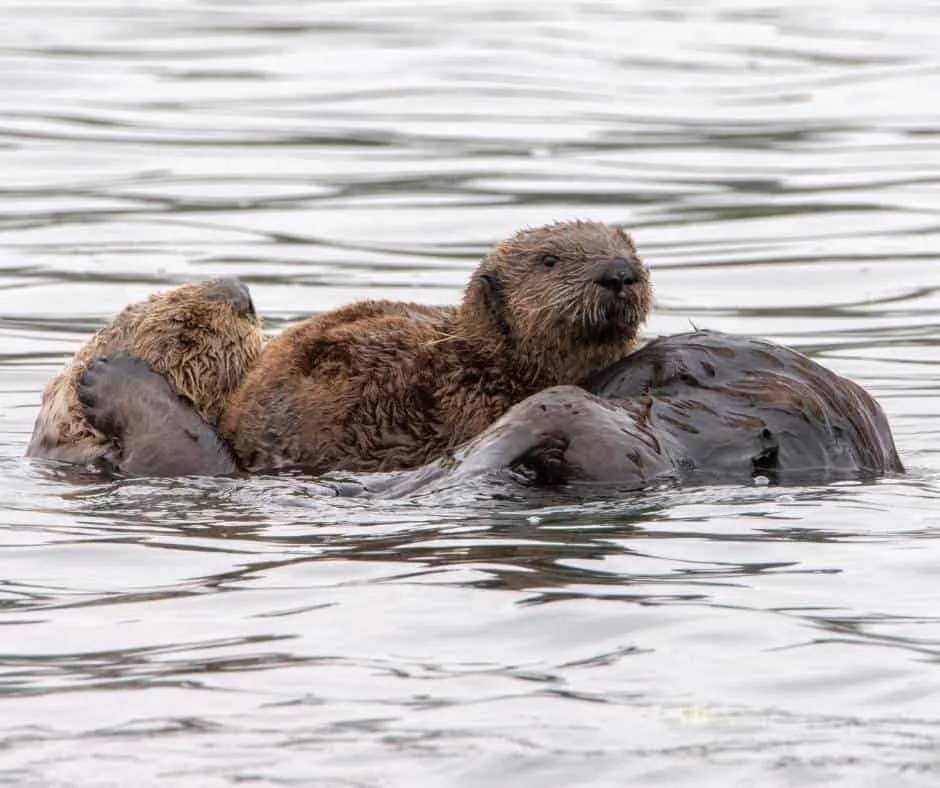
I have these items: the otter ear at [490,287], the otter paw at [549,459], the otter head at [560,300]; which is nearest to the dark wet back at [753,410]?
the otter head at [560,300]

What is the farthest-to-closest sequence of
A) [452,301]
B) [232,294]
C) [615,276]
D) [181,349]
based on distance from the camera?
[452,301], [232,294], [181,349], [615,276]

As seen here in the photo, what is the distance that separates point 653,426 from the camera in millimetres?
5738

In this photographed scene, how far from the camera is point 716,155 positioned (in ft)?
44.0

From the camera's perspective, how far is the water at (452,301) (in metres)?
3.75

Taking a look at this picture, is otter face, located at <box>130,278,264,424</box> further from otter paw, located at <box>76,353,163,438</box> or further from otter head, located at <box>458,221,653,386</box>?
otter head, located at <box>458,221,653,386</box>

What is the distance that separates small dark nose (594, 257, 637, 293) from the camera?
586 cm

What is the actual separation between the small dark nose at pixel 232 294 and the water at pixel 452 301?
761mm

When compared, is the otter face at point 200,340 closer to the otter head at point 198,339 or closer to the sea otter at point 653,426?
the otter head at point 198,339

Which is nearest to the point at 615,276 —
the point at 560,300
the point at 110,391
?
the point at 560,300

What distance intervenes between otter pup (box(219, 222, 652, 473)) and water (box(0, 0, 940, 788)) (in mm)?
313

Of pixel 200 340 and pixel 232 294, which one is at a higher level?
pixel 232 294

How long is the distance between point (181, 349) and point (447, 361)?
0.88m

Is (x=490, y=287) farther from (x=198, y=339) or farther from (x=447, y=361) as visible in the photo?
(x=198, y=339)

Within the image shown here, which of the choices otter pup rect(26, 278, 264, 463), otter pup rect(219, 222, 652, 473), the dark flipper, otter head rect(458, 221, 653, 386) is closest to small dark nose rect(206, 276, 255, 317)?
otter pup rect(26, 278, 264, 463)
